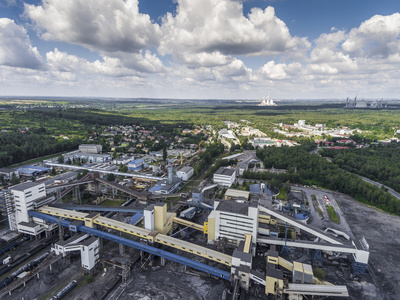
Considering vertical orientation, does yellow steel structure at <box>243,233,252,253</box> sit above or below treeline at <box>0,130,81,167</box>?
below

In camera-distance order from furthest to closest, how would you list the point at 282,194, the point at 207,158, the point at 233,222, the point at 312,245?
the point at 207,158
the point at 282,194
the point at 233,222
the point at 312,245

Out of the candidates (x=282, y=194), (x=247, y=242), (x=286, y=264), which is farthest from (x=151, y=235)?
(x=282, y=194)

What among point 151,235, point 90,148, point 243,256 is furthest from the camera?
point 90,148

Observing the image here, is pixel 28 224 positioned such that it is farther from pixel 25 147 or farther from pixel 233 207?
pixel 25 147

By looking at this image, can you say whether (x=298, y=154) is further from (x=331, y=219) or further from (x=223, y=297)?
(x=223, y=297)

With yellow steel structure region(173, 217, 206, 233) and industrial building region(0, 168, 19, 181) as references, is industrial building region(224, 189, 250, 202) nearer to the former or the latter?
yellow steel structure region(173, 217, 206, 233)

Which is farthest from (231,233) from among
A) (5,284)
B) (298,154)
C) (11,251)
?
(298,154)

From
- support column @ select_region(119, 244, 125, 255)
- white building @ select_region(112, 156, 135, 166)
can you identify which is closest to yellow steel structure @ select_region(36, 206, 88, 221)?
support column @ select_region(119, 244, 125, 255)

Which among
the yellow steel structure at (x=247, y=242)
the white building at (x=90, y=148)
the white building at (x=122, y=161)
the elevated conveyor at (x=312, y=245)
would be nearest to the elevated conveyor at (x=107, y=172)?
the white building at (x=122, y=161)
